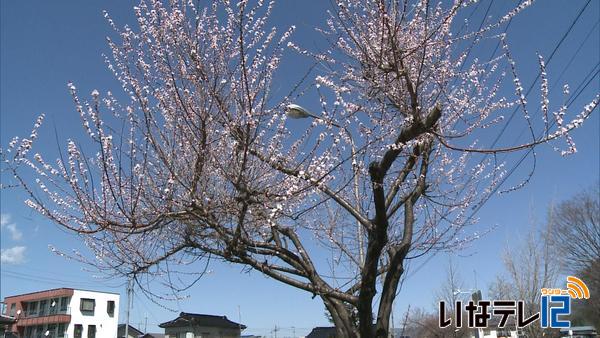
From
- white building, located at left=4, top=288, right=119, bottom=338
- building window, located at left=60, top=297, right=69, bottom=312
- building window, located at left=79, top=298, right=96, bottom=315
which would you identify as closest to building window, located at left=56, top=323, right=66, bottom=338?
white building, located at left=4, top=288, right=119, bottom=338

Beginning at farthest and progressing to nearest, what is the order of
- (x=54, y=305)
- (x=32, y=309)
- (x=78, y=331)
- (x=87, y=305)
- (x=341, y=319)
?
(x=32, y=309)
(x=87, y=305)
(x=54, y=305)
(x=78, y=331)
(x=341, y=319)

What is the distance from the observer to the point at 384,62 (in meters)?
5.26

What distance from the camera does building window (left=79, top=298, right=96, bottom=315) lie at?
164 feet

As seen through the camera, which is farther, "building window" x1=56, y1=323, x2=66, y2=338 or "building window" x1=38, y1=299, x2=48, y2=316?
"building window" x1=38, y1=299, x2=48, y2=316

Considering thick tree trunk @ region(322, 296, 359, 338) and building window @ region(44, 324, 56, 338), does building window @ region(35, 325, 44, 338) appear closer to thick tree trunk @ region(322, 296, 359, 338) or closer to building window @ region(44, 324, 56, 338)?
building window @ region(44, 324, 56, 338)

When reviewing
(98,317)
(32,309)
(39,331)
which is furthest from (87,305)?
(32,309)

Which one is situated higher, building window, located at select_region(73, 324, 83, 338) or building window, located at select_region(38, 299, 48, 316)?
building window, located at select_region(38, 299, 48, 316)

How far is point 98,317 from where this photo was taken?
51.1m

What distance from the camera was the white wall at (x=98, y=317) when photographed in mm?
49219

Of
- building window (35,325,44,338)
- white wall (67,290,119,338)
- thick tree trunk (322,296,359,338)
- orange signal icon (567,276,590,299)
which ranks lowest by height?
building window (35,325,44,338)

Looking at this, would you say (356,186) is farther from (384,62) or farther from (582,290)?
(582,290)

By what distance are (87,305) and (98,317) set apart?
1654 mm

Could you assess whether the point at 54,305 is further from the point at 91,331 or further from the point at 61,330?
the point at 91,331

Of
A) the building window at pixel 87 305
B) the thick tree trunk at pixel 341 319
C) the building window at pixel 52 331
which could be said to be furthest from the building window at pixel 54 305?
the thick tree trunk at pixel 341 319
